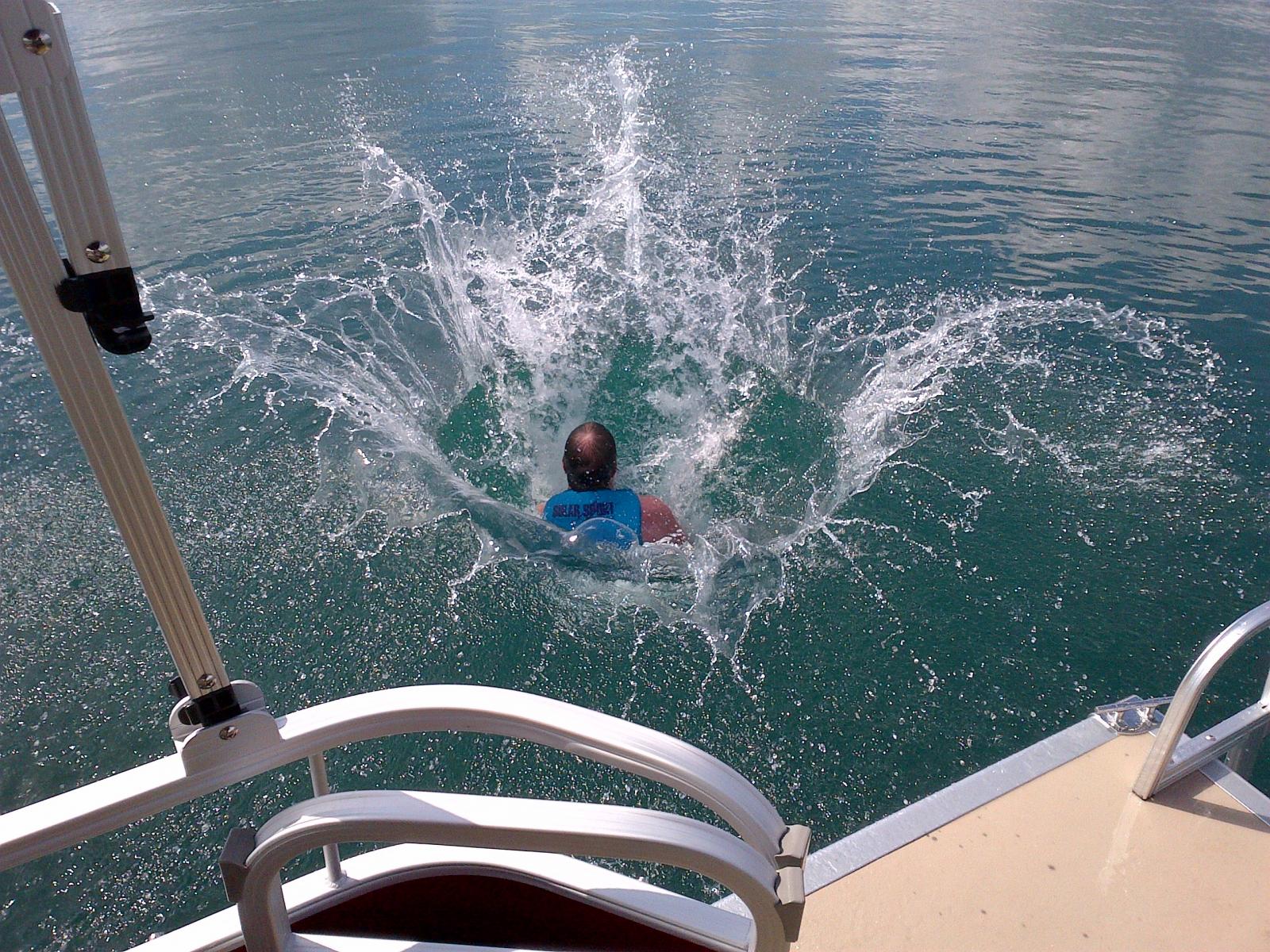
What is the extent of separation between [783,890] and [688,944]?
0.53m

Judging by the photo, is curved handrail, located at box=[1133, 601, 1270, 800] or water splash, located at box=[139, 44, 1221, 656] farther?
water splash, located at box=[139, 44, 1221, 656]

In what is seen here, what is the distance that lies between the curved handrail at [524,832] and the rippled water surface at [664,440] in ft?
7.65

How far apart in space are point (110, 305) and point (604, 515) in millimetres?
3519

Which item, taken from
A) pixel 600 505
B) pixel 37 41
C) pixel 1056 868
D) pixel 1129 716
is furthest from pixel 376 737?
pixel 600 505

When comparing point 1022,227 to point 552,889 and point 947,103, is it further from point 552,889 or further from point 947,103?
point 552,889

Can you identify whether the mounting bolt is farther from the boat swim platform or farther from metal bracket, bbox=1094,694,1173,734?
metal bracket, bbox=1094,694,1173,734

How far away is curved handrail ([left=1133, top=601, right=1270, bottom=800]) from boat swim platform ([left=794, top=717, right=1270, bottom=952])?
96mm

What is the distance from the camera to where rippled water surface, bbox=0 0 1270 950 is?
3955mm

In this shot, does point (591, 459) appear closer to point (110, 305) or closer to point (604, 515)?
point (604, 515)

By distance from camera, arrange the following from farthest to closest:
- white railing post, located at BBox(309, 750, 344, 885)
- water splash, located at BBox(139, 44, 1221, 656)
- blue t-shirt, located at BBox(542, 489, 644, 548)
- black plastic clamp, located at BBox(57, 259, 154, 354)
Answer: water splash, located at BBox(139, 44, 1221, 656) < blue t-shirt, located at BBox(542, 489, 644, 548) < white railing post, located at BBox(309, 750, 344, 885) < black plastic clamp, located at BBox(57, 259, 154, 354)

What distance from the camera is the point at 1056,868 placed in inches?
102

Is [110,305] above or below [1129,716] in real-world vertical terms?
above

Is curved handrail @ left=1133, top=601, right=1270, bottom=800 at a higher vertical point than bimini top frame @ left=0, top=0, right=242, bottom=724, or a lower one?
lower

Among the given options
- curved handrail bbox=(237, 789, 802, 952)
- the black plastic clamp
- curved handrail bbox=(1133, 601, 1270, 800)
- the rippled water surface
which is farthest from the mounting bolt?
the rippled water surface
